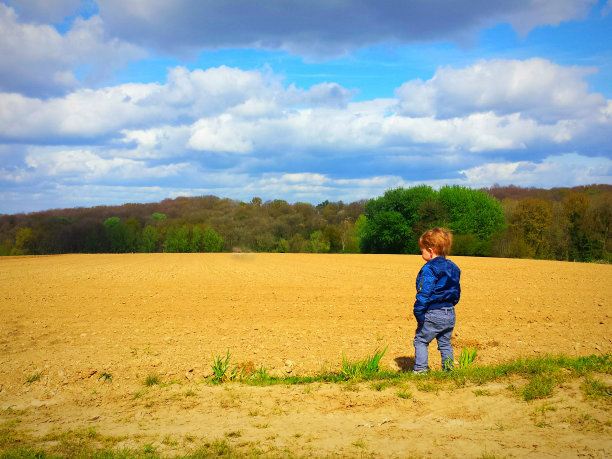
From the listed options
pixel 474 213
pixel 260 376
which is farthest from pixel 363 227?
pixel 260 376

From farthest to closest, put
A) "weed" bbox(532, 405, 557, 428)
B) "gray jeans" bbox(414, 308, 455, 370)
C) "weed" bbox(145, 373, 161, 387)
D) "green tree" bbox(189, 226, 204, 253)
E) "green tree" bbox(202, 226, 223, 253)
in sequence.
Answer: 1. "green tree" bbox(202, 226, 223, 253)
2. "green tree" bbox(189, 226, 204, 253)
3. "weed" bbox(145, 373, 161, 387)
4. "gray jeans" bbox(414, 308, 455, 370)
5. "weed" bbox(532, 405, 557, 428)

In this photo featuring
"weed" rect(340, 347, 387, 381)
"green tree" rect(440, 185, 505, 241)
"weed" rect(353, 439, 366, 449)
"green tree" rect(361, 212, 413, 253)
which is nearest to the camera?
"weed" rect(353, 439, 366, 449)

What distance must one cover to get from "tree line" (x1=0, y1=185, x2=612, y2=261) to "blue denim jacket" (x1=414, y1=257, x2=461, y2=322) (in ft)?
176

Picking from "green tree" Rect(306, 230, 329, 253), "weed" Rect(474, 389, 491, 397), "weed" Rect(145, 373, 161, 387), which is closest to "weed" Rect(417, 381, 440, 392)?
"weed" Rect(474, 389, 491, 397)

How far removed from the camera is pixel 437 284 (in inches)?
241

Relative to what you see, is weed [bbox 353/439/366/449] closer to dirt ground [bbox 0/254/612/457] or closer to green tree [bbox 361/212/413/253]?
dirt ground [bbox 0/254/612/457]

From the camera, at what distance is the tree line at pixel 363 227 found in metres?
59.2

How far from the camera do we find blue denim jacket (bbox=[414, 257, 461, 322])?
608cm

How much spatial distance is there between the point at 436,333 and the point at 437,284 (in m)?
0.72

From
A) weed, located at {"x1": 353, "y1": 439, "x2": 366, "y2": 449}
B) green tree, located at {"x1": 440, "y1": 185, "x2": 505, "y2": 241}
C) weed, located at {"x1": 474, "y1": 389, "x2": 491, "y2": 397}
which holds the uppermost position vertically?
green tree, located at {"x1": 440, "y1": 185, "x2": 505, "y2": 241}

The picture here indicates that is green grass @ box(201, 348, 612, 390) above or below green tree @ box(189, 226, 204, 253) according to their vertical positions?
below

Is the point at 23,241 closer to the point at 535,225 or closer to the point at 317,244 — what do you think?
the point at 317,244

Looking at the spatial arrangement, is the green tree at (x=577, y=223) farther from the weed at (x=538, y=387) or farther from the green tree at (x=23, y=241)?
the green tree at (x=23, y=241)

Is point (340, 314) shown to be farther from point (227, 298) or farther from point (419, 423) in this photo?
point (419, 423)
